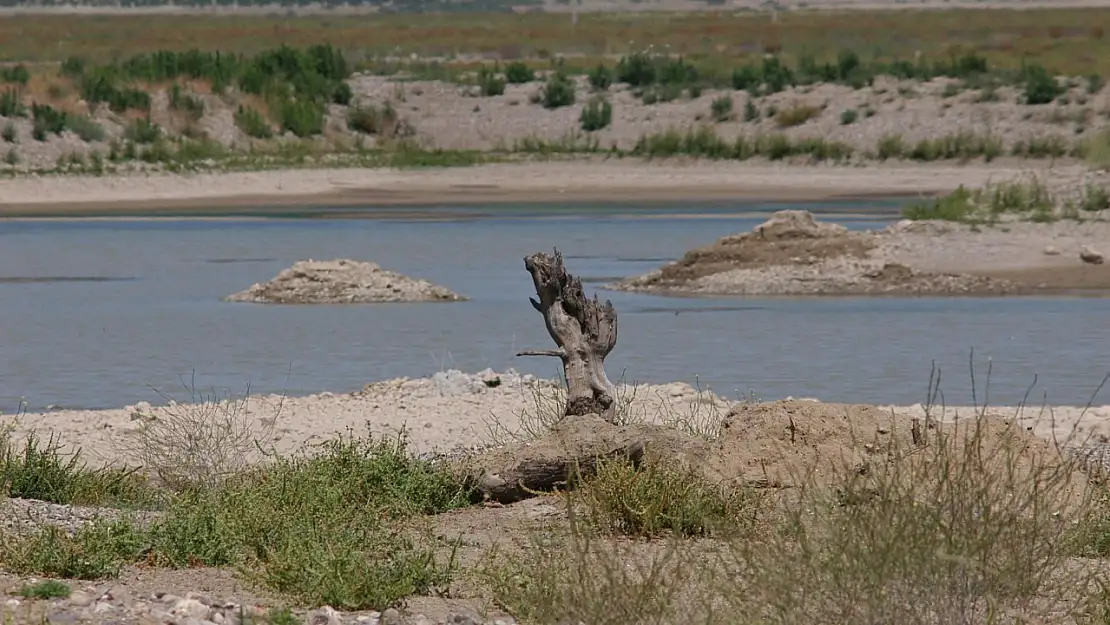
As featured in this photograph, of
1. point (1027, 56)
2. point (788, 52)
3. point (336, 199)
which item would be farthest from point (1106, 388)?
point (788, 52)

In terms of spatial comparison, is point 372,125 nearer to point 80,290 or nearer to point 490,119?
point 490,119

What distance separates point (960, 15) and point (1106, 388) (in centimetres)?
11340

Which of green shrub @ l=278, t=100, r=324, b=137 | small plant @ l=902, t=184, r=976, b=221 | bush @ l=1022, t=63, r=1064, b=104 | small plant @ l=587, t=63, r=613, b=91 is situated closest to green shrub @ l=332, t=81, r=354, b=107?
green shrub @ l=278, t=100, r=324, b=137

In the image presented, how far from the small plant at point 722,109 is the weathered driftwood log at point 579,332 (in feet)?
150

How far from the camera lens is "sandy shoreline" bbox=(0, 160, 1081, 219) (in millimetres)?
43250

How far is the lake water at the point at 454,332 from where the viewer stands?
18.0 metres

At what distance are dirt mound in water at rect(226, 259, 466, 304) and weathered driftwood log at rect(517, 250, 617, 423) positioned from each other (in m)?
13.7

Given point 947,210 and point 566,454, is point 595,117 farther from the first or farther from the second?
point 566,454

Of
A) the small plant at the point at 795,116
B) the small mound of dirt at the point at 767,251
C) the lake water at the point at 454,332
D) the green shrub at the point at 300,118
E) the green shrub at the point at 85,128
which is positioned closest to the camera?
the lake water at the point at 454,332

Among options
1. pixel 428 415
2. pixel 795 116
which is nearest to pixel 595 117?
pixel 795 116

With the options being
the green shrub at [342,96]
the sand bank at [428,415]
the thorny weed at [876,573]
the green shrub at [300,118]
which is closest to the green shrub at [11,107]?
the green shrub at [300,118]

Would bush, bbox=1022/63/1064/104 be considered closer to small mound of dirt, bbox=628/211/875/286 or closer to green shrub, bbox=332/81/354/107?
green shrub, bbox=332/81/354/107

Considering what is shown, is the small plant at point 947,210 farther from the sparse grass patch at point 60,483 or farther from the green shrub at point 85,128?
the green shrub at point 85,128

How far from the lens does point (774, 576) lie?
7.24 m
